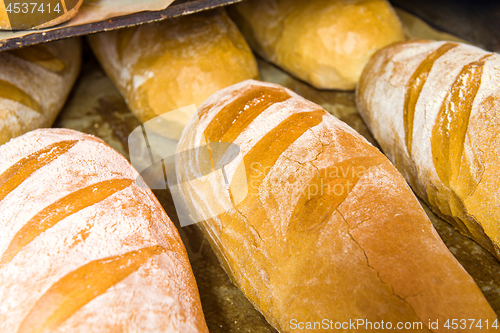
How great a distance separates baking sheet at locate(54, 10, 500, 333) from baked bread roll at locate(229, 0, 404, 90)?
118 mm

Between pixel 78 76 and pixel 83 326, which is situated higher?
pixel 78 76

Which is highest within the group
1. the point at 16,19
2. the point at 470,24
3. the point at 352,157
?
the point at 16,19

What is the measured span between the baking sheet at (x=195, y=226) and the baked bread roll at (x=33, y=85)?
124 millimetres

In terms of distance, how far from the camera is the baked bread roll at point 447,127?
0.95 meters

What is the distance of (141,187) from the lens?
0.98 metres

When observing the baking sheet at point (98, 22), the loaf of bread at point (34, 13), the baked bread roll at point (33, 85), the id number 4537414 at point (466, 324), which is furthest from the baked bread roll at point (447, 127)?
the baked bread roll at point (33, 85)

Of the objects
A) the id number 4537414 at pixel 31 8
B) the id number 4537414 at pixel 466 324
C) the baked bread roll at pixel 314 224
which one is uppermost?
the id number 4537414 at pixel 31 8

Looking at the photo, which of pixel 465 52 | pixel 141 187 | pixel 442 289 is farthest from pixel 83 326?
pixel 465 52

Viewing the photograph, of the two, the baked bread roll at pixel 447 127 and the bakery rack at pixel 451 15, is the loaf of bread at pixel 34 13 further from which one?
the baked bread roll at pixel 447 127

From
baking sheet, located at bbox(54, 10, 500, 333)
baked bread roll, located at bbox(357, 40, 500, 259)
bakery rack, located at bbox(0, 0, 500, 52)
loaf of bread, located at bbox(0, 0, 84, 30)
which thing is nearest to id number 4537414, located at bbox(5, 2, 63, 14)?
loaf of bread, located at bbox(0, 0, 84, 30)

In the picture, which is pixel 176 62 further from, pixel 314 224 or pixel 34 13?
pixel 314 224

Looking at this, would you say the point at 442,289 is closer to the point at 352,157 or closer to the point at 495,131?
the point at 352,157

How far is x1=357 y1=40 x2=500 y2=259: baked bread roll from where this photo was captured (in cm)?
95

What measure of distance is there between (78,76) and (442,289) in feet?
6.37
